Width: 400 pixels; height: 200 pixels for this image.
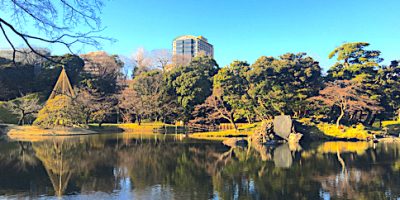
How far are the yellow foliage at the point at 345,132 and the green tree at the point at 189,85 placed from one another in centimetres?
1225

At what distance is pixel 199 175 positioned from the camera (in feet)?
32.5

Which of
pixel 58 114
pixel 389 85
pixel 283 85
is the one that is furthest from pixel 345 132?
pixel 58 114

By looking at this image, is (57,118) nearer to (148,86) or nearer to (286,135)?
(148,86)

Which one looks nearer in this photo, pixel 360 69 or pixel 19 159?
pixel 19 159

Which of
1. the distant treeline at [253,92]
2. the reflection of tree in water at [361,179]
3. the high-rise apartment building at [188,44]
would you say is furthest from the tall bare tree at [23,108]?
the high-rise apartment building at [188,44]

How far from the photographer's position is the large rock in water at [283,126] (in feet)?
68.0

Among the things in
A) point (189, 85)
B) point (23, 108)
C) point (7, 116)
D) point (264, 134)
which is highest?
point (189, 85)

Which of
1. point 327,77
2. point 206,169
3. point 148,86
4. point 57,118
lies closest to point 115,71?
point 148,86

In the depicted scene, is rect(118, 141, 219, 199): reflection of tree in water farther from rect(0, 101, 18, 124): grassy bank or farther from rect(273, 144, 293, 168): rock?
rect(0, 101, 18, 124): grassy bank

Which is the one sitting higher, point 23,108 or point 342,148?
point 23,108

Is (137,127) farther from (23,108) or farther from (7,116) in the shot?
(7,116)

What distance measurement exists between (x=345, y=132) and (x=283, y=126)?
4509 mm

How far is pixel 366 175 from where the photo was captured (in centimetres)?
992

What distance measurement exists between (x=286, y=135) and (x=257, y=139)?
203 centimetres
